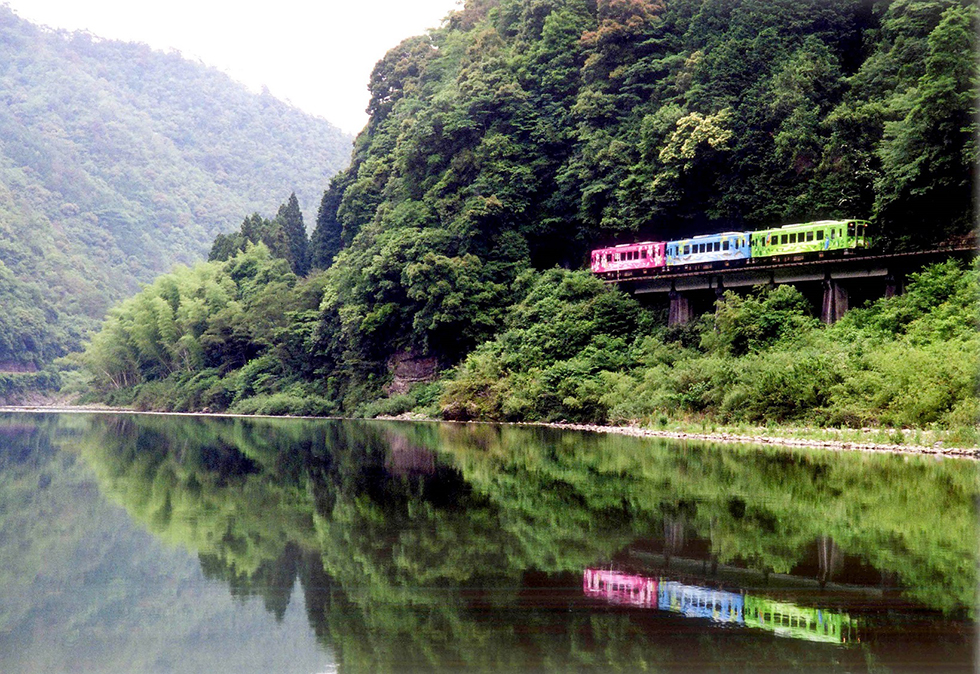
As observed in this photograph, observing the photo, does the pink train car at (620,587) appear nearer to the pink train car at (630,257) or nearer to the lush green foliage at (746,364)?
the lush green foliage at (746,364)

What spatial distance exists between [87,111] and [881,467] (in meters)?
187

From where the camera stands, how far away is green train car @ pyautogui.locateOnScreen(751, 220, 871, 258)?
33594 millimetres

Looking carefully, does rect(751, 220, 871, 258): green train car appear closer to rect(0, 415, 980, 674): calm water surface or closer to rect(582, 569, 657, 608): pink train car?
rect(0, 415, 980, 674): calm water surface

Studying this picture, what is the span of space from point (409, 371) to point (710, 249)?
55.4 feet

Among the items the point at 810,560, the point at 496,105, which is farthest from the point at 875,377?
the point at 496,105

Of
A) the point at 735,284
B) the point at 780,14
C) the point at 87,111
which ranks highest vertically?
the point at 87,111

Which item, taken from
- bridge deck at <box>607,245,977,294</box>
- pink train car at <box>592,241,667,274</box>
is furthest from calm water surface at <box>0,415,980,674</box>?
pink train car at <box>592,241,667,274</box>

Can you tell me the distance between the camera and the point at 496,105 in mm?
50562

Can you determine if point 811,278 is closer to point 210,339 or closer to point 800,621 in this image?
point 800,621

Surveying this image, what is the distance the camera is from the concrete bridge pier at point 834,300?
34656mm

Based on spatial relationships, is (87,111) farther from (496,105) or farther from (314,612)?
(314,612)

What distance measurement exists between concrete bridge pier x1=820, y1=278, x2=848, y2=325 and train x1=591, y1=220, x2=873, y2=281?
1.07m

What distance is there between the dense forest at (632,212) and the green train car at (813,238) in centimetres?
76

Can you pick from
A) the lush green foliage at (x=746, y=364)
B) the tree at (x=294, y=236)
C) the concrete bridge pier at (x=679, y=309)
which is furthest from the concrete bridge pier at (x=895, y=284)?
the tree at (x=294, y=236)
